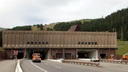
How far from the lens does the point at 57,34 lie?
69.9 meters

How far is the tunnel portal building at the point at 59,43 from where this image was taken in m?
66.8

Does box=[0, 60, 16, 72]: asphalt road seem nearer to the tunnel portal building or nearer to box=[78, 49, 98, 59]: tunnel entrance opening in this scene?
the tunnel portal building

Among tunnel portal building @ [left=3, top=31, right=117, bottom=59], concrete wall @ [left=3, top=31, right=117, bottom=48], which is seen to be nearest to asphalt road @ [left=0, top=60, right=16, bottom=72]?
tunnel portal building @ [left=3, top=31, right=117, bottom=59]

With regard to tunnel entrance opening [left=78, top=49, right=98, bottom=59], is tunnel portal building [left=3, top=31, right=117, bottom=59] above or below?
above

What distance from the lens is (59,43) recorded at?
69500mm

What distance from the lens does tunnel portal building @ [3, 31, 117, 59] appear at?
6675 centimetres

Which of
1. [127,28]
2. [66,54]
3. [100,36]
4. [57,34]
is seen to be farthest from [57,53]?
[127,28]

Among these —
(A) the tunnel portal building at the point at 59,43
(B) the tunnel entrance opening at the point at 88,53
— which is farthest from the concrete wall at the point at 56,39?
(B) the tunnel entrance opening at the point at 88,53

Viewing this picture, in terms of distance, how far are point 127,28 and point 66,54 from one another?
135 m

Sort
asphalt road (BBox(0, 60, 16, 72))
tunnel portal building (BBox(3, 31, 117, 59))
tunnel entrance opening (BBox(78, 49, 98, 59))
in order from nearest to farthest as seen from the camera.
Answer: asphalt road (BBox(0, 60, 16, 72)) < tunnel portal building (BBox(3, 31, 117, 59)) < tunnel entrance opening (BBox(78, 49, 98, 59))

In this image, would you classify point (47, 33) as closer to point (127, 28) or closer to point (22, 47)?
point (22, 47)

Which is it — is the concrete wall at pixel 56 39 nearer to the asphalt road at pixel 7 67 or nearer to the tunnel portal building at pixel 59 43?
the tunnel portal building at pixel 59 43

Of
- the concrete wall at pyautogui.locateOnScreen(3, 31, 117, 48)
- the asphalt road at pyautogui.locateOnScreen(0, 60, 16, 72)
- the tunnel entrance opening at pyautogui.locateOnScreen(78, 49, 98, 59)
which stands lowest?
the tunnel entrance opening at pyautogui.locateOnScreen(78, 49, 98, 59)

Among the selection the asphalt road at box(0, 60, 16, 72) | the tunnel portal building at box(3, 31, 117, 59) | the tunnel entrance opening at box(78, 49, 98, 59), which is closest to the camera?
the asphalt road at box(0, 60, 16, 72)
